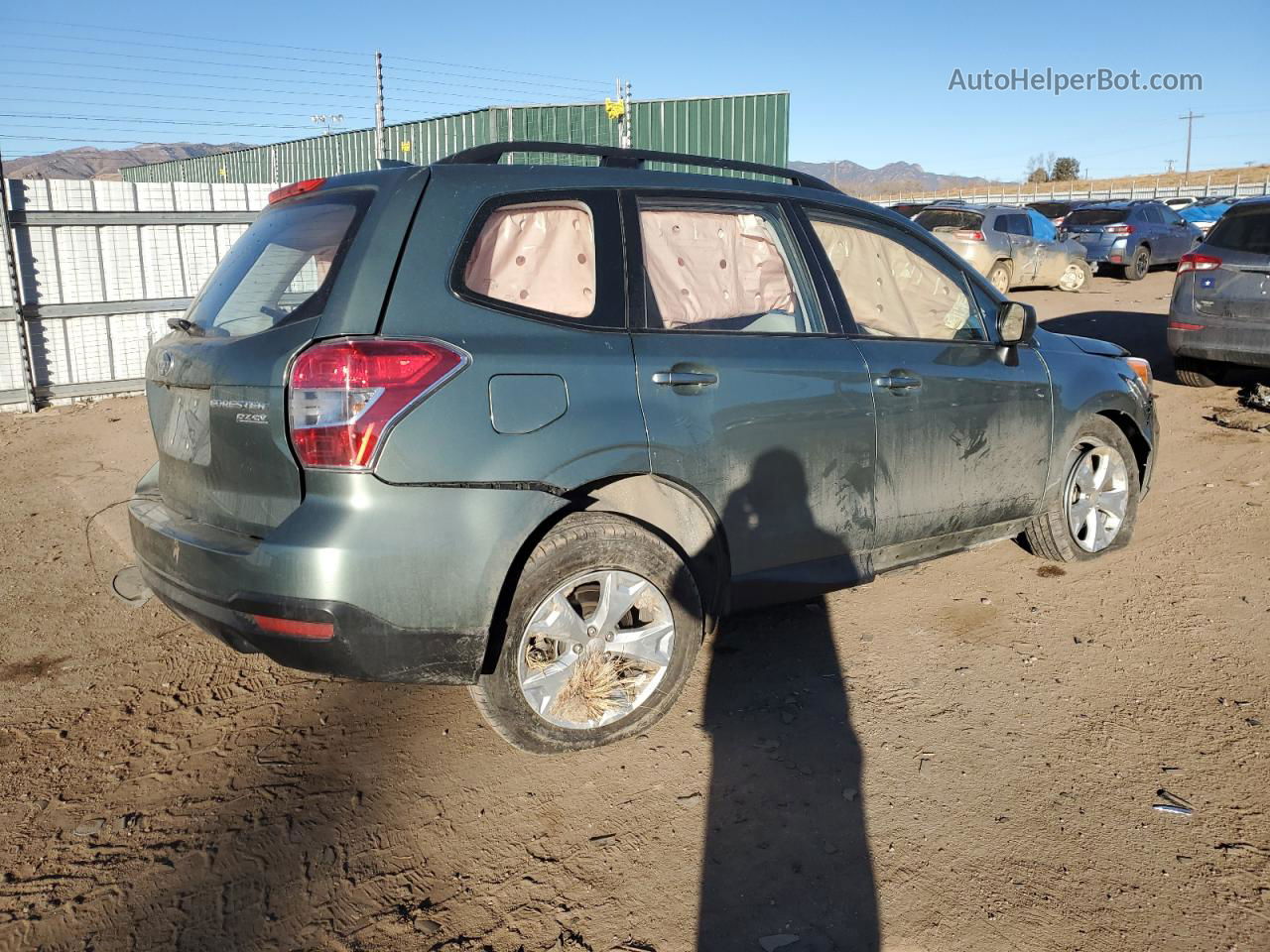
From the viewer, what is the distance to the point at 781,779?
3100 mm

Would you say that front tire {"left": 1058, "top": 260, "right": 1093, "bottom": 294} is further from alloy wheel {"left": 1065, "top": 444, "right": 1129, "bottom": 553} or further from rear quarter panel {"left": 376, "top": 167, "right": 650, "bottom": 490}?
rear quarter panel {"left": 376, "top": 167, "right": 650, "bottom": 490}

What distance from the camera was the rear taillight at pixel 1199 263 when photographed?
8.27m

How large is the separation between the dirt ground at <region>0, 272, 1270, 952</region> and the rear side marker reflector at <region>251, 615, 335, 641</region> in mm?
593

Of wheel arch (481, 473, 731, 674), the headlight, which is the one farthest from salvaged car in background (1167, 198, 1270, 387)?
wheel arch (481, 473, 731, 674)

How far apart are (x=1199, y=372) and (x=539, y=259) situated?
821cm

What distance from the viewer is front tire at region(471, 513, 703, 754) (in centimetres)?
301

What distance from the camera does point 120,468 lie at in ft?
23.2

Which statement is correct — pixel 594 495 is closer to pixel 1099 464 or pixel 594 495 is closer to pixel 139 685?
pixel 139 685

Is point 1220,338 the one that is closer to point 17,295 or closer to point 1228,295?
point 1228,295

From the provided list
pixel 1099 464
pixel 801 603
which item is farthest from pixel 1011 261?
A: pixel 801 603

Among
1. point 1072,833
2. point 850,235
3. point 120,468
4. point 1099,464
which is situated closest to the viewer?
point 1072,833

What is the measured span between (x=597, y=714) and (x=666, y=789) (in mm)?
332

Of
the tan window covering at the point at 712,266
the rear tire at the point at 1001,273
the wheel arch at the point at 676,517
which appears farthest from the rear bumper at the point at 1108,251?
the wheel arch at the point at 676,517

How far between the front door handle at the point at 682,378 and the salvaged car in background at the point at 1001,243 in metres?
13.3
